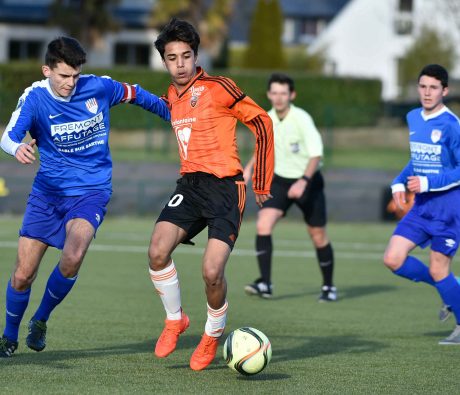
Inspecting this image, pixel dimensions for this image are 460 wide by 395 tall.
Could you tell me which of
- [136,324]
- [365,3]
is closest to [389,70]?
[365,3]

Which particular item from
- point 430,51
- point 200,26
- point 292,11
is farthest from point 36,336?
point 292,11

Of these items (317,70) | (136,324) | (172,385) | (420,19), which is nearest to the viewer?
(172,385)

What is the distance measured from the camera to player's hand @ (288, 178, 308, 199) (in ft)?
36.2

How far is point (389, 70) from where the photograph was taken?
6644 centimetres

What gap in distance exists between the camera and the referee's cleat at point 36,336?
→ 24.8 feet

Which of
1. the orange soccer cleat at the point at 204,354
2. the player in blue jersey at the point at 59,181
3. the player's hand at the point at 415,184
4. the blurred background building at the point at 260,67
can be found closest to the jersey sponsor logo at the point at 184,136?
the player in blue jersey at the point at 59,181

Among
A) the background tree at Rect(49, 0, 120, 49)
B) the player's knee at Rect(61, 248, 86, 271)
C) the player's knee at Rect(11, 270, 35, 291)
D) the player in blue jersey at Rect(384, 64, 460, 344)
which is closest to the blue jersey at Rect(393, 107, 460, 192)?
the player in blue jersey at Rect(384, 64, 460, 344)

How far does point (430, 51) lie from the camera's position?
5003 cm

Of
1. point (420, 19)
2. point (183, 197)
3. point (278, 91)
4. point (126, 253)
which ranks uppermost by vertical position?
point (420, 19)

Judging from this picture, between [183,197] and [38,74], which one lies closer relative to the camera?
[183,197]

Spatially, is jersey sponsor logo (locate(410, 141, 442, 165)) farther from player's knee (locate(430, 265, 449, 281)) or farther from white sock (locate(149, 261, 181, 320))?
white sock (locate(149, 261, 181, 320))

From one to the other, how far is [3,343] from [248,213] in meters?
13.0

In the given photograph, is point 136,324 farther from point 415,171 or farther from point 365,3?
point 365,3

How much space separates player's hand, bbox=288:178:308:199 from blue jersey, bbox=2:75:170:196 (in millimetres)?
3379
